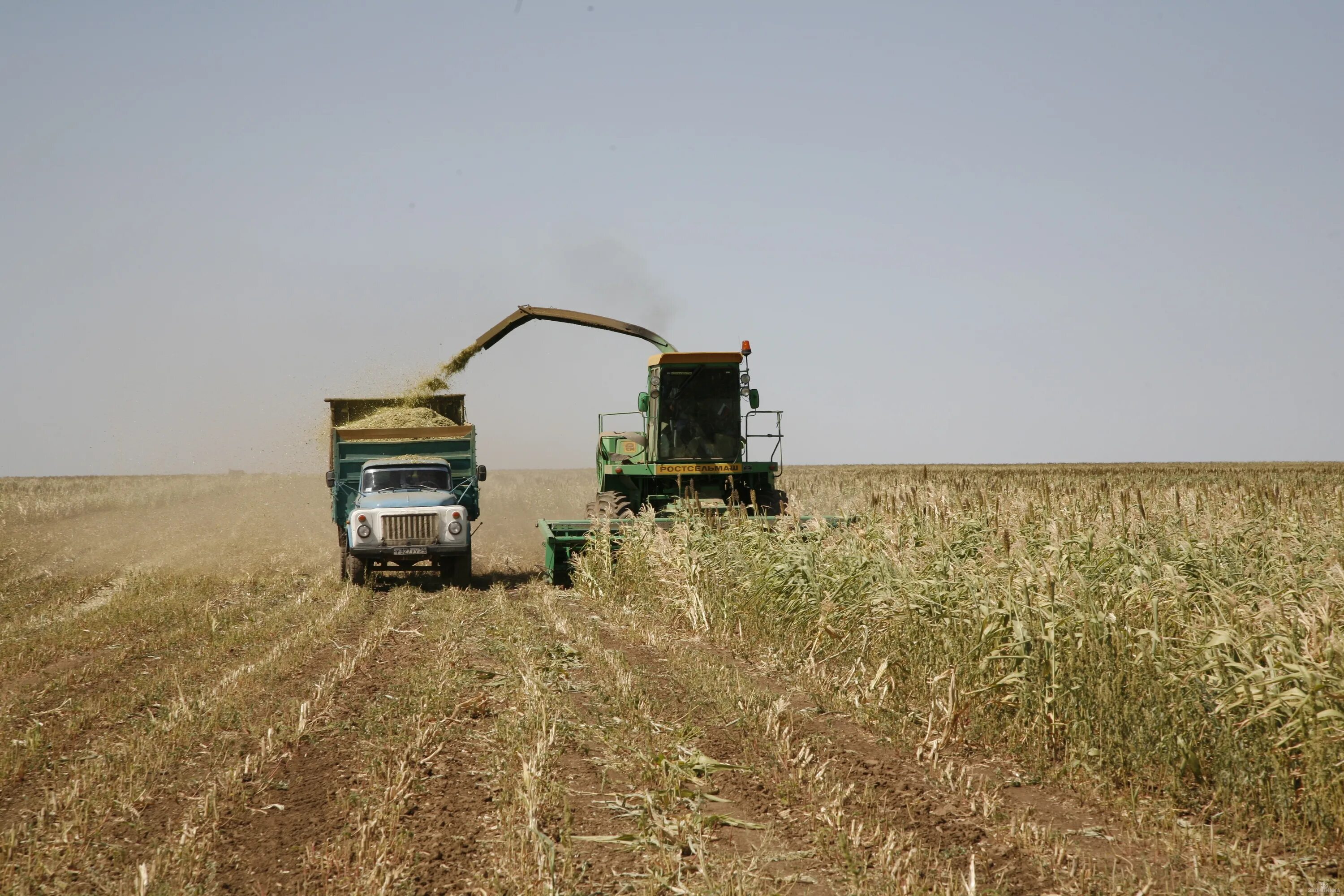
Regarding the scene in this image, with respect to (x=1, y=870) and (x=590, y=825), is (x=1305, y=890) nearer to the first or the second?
(x=590, y=825)

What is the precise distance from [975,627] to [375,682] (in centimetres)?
477

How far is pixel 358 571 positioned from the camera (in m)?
15.2

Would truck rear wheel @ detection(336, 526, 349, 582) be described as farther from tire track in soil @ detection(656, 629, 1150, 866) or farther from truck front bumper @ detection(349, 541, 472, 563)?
tire track in soil @ detection(656, 629, 1150, 866)

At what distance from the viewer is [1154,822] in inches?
186

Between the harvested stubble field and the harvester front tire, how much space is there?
4.41m

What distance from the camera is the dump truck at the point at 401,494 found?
14.9 m

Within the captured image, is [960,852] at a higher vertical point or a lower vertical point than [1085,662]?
lower

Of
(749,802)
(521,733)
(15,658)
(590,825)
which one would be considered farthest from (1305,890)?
(15,658)

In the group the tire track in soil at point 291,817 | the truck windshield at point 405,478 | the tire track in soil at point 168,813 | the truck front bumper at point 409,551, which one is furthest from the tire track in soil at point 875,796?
the truck windshield at point 405,478

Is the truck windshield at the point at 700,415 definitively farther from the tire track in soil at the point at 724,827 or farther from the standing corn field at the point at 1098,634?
the tire track in soil at the point at 724,827

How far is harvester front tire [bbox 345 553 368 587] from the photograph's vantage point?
1516 cm

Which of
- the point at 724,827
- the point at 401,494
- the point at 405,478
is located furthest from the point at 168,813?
the point at 405,478

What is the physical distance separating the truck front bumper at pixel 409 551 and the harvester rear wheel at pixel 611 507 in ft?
6.67

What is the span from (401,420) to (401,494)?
221cm
